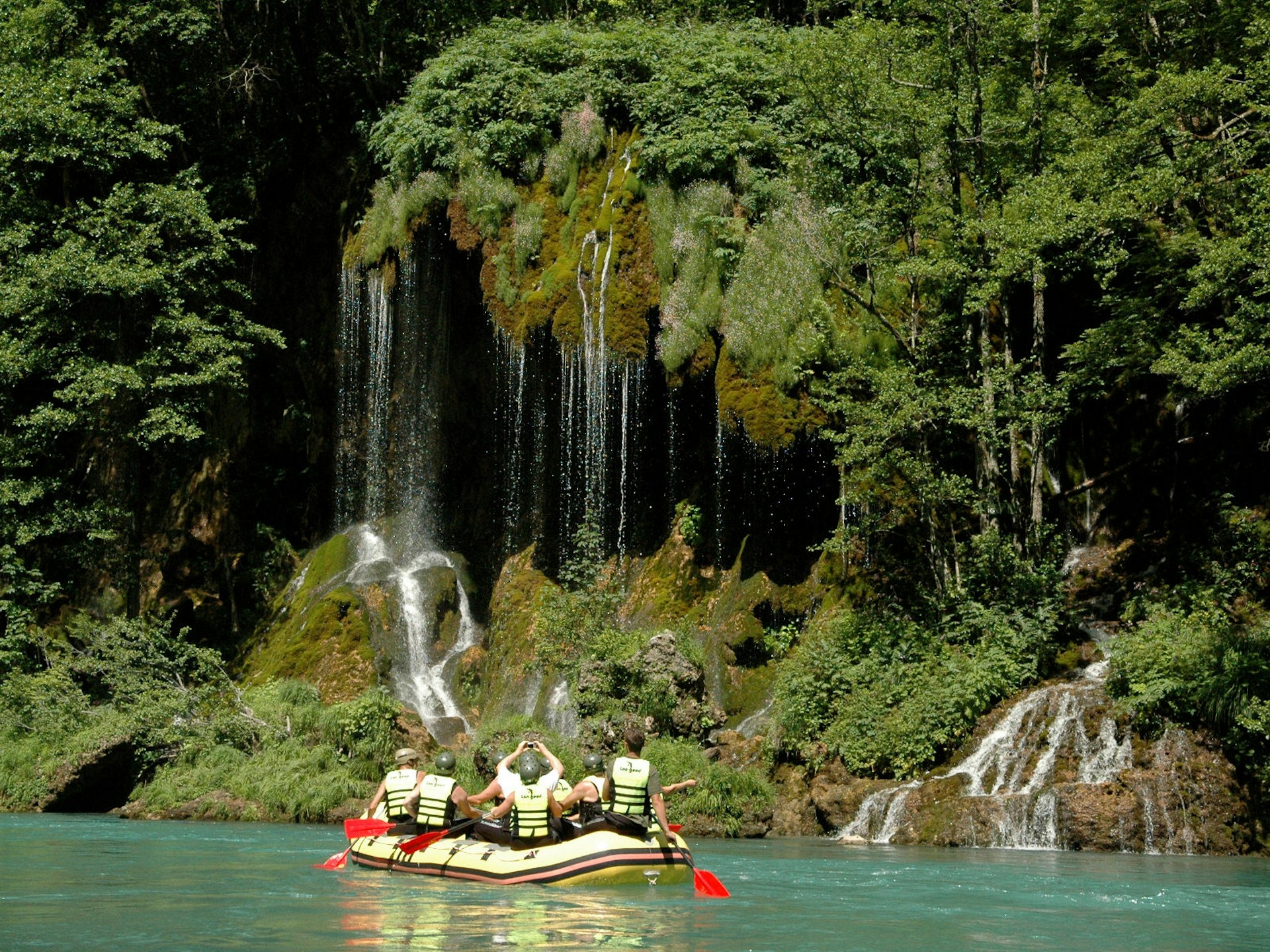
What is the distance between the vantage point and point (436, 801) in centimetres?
1204

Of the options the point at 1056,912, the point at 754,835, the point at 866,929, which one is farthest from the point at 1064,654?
the point at 866,929

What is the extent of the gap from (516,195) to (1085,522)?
1122 cm

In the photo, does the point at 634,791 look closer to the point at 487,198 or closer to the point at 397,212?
the point at 487,198

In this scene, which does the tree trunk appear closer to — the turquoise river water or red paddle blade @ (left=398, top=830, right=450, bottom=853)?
the turquoise river water

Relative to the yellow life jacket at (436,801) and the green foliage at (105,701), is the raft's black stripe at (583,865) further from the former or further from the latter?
the green foliage at (105,701)

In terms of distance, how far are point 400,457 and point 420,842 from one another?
49.5 ft

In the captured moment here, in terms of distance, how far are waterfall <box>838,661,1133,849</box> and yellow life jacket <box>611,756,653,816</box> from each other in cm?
511

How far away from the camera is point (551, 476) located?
23.1m

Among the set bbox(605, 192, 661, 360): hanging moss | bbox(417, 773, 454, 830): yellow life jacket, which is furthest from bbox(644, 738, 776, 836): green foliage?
bbox(605, 192, 661, 360): hanging moss

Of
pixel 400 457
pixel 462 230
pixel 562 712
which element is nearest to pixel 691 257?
pixel 462 230

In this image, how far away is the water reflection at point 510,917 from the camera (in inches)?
316

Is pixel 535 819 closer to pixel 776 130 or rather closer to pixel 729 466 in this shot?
pixel 729 466

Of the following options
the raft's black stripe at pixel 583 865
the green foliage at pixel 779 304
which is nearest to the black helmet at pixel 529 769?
the raft's black stripe at pixel 583 865

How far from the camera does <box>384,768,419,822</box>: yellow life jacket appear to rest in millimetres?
12336
